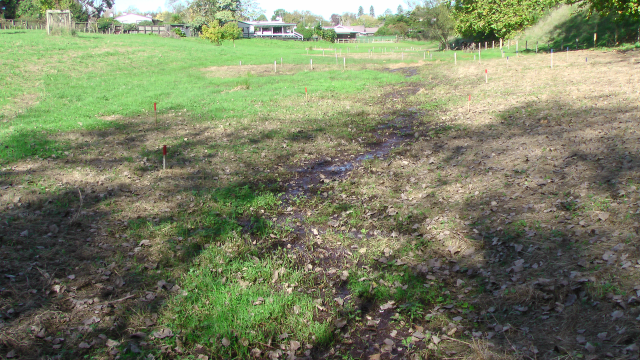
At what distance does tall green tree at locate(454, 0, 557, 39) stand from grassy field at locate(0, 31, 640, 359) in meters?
28.0

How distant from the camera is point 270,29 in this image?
108875 millimetres

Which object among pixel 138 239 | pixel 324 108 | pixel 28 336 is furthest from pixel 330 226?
pixel 324 108

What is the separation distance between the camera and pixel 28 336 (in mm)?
5238

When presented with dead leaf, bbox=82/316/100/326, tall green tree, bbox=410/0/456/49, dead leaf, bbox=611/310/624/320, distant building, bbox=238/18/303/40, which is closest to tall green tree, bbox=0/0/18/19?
distant building, bbox=238/18/303/40

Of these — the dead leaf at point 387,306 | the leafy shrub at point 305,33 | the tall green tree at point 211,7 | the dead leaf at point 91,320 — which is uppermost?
the tall green tree at point 211,7

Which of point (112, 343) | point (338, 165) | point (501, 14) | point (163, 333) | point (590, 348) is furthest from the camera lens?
point (501, 14)

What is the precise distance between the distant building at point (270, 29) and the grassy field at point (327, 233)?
3493 inches

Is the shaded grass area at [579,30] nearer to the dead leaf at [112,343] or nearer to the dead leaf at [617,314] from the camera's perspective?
the dead leaf at [617,314]

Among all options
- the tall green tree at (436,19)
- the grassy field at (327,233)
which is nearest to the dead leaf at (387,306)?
the grassy field at (327,233)

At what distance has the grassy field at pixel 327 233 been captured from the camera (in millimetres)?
5355

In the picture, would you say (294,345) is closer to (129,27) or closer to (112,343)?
(112,343)

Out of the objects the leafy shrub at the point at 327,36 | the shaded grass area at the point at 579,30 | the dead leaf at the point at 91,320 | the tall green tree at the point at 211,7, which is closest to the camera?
the dead leaf at the point at 91,320

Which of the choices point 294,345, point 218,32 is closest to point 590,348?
point 294,345

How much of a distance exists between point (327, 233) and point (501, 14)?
42620mm
